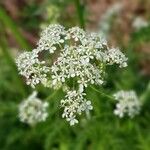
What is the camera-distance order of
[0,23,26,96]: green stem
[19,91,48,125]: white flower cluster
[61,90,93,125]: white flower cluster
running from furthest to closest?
1. [0,23,26,96]: green stem
2. [19,91,48,125]: white flower cluster
3. [61,90,93,125]: white flower cluster

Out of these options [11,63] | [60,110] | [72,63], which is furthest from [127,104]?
[72,63]

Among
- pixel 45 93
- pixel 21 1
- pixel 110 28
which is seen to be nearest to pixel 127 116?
pixel 45 93

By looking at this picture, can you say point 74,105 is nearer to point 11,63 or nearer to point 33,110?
point 33,110

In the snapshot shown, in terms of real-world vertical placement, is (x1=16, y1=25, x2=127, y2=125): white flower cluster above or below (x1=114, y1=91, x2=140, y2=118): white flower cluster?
below

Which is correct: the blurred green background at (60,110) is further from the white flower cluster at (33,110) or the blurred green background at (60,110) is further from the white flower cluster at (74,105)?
the white flower cluster at (74,105)

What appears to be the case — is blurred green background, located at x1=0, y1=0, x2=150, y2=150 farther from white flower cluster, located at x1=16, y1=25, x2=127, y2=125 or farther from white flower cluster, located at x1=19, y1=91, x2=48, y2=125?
white flower cluster, located at x1=16, y1=25, x2=127, y2=125

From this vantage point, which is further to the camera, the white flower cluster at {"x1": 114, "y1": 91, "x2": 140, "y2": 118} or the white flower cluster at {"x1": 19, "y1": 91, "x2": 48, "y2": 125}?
the white flower cluster at {"x1": 19, "y1": 91, "x2": 48, "y2": 125}

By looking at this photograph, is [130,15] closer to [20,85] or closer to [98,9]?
[98,9]

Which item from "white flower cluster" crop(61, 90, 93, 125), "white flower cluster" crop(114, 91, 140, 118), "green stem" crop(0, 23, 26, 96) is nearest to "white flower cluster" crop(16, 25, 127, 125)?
"white flower cluster" crop(61, 90, 93, 125)
